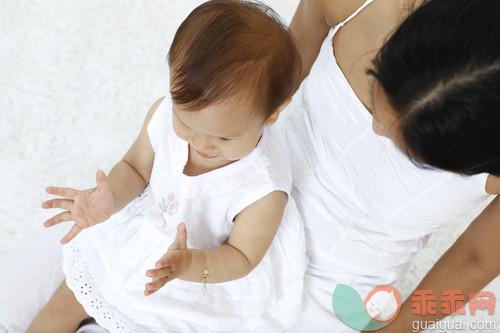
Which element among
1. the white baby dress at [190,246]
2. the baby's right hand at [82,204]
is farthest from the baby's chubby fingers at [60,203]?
the white baby dress at [190,246]

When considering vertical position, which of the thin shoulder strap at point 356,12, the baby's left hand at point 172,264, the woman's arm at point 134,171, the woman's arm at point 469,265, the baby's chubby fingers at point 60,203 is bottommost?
the woman's arm at point 469,265

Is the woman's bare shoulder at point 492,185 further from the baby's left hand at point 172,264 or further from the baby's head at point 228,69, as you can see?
the baby's left hand at point 172,264

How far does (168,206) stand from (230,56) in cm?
29

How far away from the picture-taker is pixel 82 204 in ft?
2.26

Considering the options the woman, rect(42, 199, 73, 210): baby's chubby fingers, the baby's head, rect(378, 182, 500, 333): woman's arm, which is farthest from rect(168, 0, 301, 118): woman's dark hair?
rect(378, 182, 500, 333): woman's arm

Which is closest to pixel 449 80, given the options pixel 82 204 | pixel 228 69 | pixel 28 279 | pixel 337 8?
pixel 228 69

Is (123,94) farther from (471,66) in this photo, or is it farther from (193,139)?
(471,66)

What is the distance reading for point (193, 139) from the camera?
2.10 feet

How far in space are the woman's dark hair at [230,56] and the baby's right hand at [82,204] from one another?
19 cm

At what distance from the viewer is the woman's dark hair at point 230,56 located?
0.58 m

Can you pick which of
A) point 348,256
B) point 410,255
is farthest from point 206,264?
point 410,255

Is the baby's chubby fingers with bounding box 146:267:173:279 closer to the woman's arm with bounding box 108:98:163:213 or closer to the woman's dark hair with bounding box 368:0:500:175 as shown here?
the woman's arm with bounding box 108:98:163:213

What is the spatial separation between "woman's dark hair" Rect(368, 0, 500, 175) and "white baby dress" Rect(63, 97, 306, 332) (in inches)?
10.6

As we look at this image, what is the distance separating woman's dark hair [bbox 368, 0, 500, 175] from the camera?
450 mm
